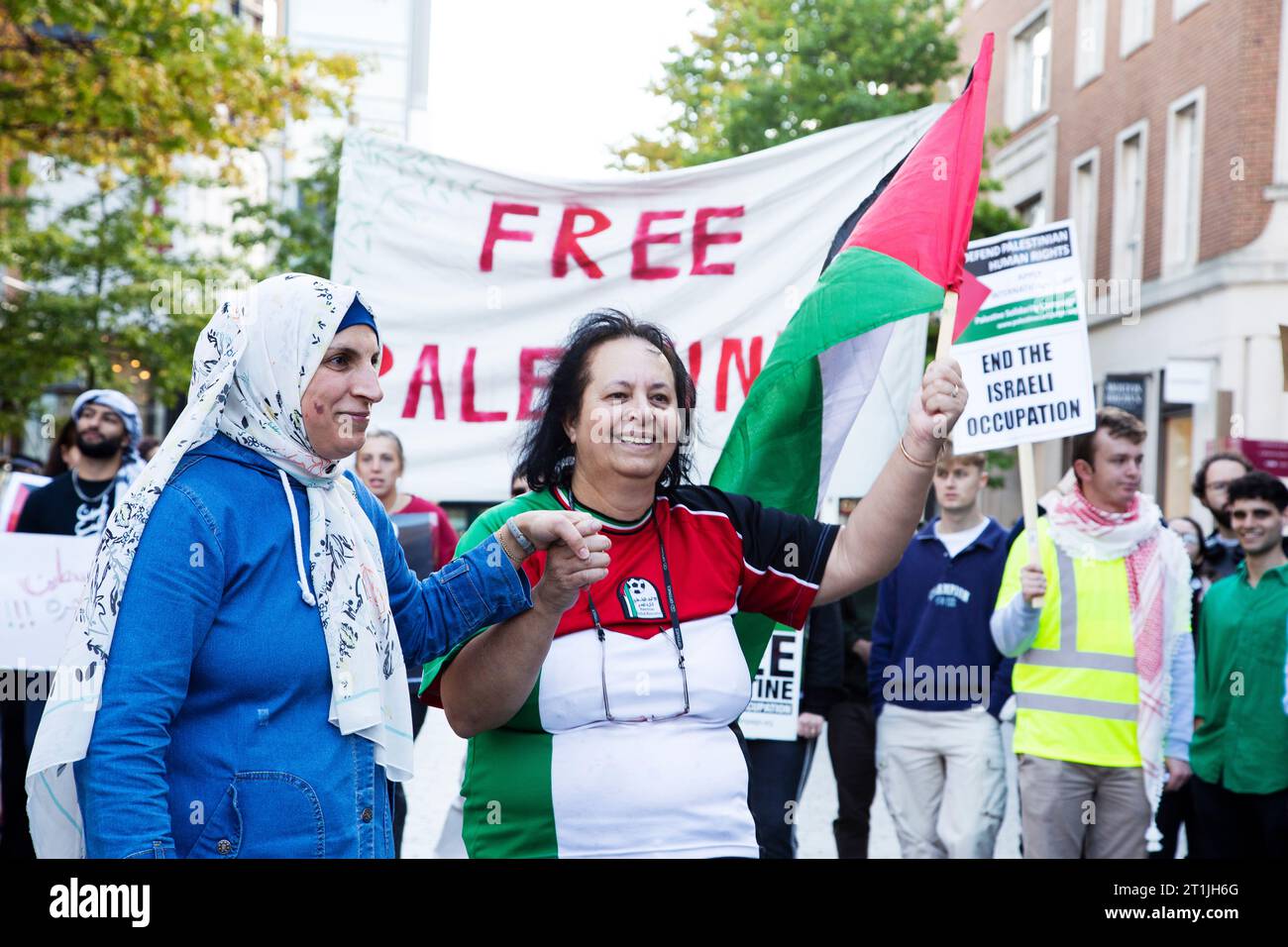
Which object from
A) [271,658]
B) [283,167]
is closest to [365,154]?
[271,658]

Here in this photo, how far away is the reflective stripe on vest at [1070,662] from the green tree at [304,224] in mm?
20496

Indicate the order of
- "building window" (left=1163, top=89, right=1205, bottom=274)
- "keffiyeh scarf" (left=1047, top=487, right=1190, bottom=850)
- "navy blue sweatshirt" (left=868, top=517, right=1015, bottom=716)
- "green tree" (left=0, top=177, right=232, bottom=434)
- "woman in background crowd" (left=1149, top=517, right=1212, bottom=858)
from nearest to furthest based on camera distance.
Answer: "keffiyeh scarf" (left=1047, top=487, right=1190, bottom=850)
"navy blue sweatshirt" (left=868, top=517, right=1015, bottom=716)
"woman in background crowd" (left=1149, top=517, right=1212, bottom=858)
"building window" (left=1163, top=89, right=1205, bottom=274)
"green tree" (left=0, top=177, right=232, bottom=434)

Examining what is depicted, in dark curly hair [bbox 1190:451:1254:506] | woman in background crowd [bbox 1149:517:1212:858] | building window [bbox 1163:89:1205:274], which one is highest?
building window [bbox 1163:89:1205:274]

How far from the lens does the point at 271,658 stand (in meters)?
2.54

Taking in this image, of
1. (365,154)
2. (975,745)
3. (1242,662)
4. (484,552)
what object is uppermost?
(365,154)

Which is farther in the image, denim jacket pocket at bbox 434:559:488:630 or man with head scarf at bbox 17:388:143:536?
man with head scarf at bbox 17:388:143:536

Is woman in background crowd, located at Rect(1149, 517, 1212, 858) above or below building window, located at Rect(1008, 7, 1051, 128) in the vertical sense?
below

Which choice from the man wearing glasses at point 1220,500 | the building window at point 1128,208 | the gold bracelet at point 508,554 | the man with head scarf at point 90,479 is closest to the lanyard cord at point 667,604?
the gold bracelet at point 508,554

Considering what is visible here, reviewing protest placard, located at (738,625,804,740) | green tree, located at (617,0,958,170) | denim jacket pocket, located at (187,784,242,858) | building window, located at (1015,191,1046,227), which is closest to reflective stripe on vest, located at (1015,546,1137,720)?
protest placard, located at (738,625,804,740)

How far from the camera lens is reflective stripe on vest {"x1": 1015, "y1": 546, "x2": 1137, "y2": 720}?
563 centimetres

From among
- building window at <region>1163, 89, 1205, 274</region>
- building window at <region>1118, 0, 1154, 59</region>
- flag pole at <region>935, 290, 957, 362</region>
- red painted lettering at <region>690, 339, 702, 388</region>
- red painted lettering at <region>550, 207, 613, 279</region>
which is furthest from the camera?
building window at <region>1118, 0, 1154, 59</region>

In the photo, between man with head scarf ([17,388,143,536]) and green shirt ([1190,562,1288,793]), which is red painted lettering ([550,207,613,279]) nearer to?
man with head scarf ([17,388,143,536])
